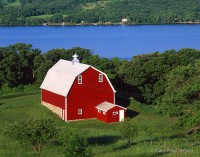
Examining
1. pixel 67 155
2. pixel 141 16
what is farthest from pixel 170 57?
pixel 141 16

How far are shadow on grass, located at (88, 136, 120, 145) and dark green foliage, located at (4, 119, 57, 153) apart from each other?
5482mm

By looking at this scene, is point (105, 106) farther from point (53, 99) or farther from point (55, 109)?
point (53, 99)

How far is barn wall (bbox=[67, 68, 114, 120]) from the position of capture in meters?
36.6

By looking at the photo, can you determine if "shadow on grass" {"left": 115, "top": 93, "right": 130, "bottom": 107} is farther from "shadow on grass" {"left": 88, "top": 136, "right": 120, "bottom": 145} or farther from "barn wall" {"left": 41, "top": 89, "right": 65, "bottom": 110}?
"shadow on grass" {"left": 88, "top": 136, "right": 120, "bottom": 145}

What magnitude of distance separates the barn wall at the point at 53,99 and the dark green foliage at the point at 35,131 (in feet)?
55.5

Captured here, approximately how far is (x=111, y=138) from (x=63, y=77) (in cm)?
1213

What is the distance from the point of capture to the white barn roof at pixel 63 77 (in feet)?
121

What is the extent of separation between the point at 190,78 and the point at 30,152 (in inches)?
373

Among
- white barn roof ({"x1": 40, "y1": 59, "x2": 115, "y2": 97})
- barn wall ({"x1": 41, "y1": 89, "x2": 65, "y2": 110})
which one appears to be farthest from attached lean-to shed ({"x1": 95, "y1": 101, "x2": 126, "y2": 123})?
white barn roof ({"x1": 40, "y1": 59, "x2": 115, "y2": 97})

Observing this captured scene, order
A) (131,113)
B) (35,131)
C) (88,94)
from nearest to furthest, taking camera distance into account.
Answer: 1. (35,131)
2. (88,94)
3. (131,113)

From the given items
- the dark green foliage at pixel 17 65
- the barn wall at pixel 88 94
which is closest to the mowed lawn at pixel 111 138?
the barn wall at pixel 88 94

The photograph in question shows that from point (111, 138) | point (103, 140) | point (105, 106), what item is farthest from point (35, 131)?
point (105, 106)

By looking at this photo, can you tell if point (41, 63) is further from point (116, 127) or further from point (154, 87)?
point (116, 127)

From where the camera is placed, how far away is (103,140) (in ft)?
85.1
